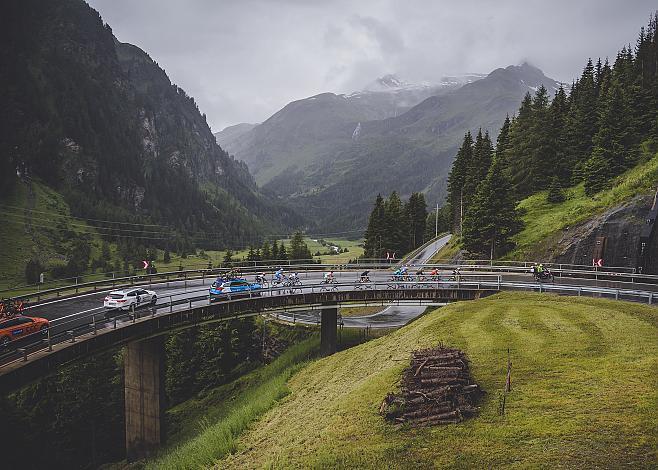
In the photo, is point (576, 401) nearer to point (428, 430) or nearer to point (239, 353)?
point (428, 430)

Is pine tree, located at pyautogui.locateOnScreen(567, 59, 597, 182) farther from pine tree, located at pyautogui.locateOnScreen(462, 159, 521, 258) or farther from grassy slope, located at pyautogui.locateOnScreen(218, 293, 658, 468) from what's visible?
grassy slope, located at pyautogui.locateOnScreen(218, 293, 658, 468)

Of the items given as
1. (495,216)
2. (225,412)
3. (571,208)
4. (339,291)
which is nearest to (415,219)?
(495,216)

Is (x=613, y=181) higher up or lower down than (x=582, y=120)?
lower down

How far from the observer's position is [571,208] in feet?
182

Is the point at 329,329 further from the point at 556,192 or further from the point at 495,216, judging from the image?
the point at 556,192

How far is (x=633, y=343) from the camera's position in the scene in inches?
796

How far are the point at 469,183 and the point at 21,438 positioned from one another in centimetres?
7710

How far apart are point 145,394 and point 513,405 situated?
28.9 meters

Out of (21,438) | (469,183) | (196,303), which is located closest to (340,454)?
(196,303)

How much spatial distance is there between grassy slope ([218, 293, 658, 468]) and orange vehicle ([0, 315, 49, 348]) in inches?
609

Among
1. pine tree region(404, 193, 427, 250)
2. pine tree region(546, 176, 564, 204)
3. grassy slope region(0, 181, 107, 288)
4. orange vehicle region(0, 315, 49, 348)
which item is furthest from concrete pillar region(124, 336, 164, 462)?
grassy slope region(0, 181, 107, 288)

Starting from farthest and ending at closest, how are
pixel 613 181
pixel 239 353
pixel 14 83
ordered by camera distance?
pixel 14 83 < pixel 239 353 < pixel 613 181

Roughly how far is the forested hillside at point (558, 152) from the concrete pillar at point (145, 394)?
44781mm

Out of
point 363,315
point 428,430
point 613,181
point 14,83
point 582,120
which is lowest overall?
point 363,315
